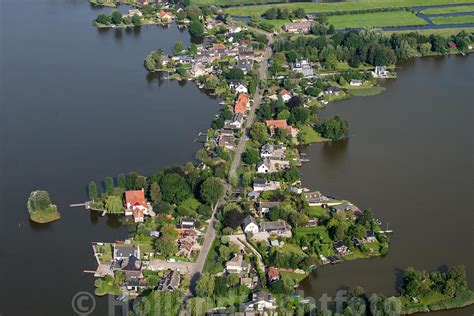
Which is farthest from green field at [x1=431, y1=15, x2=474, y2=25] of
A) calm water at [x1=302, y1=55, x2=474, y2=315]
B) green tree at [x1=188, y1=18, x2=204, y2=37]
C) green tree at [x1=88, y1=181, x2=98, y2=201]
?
green tree at [x1=88, y1=181, x2=98, y2=201]

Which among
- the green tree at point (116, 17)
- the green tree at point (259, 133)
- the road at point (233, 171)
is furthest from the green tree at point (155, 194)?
the green tree at point (116, 17)

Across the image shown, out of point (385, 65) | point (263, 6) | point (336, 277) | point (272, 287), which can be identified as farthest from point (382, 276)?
point (263, 6)

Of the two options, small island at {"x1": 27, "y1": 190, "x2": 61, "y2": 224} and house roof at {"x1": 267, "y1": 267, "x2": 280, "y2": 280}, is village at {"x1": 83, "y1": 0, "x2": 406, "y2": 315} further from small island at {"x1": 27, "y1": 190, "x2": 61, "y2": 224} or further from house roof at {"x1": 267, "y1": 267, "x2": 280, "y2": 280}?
small island at {"x1": 27, "y1": 190, "x2": 61, "y2": 224}

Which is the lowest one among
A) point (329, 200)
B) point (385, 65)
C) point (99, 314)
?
point (99, 314)

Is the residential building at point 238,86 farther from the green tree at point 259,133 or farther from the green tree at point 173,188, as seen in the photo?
the green tree at point 173,188

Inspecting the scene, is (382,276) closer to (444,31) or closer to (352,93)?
(352,93)
